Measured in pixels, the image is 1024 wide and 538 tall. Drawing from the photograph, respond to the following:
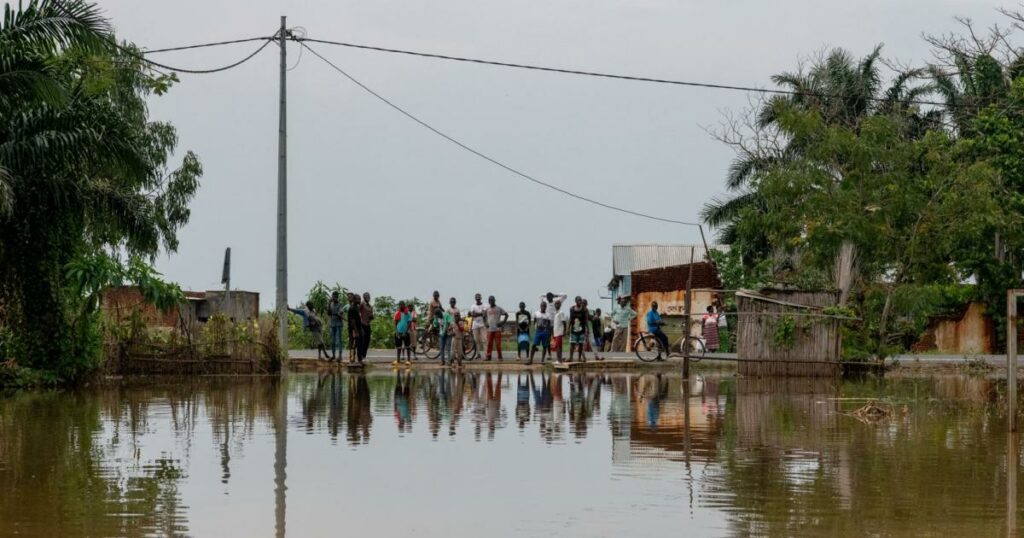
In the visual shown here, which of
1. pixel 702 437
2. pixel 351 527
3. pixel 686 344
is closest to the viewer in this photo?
pixel 351 527

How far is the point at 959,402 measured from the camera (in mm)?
22141

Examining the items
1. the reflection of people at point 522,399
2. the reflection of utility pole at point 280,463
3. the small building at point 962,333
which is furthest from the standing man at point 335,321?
the small building at point 962,333

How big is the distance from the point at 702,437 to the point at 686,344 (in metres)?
12.6

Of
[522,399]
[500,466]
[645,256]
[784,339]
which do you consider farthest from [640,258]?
[500,466]

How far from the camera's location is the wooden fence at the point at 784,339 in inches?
1148

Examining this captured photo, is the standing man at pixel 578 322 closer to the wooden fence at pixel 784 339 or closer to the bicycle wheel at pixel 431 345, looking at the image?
the bicycle wheel at pixel 431 345

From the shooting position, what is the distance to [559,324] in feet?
110

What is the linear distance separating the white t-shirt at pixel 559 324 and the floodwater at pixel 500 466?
10429 millimetres

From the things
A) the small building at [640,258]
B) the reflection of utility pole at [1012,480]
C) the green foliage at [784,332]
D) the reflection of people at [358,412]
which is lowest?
the reflection of utility pole at [1012,480]

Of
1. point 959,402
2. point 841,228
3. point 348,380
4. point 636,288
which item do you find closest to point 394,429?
point 959,402

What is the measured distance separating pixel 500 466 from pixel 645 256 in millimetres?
47763

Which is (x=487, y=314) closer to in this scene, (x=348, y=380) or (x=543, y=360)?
(x=543, y=360)

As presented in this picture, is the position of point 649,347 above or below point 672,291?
below

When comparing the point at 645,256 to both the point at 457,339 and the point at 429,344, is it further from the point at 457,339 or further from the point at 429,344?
the point at 457,339
